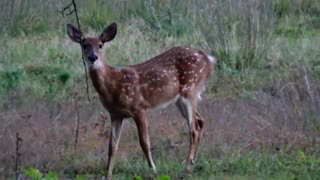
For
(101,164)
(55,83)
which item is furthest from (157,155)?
(55,83)

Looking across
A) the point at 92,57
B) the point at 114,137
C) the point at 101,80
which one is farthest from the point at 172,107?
the point at 92,57

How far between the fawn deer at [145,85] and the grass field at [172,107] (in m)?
0.24

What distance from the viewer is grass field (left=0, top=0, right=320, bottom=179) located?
1012cm

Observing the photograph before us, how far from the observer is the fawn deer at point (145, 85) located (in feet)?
33.3

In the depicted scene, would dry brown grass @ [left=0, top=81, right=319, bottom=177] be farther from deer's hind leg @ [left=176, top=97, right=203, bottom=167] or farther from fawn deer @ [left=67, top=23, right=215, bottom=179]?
fawn deer @ [left=67, top=23, right=215, bottom=179]

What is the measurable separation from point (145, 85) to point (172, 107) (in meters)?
1.51

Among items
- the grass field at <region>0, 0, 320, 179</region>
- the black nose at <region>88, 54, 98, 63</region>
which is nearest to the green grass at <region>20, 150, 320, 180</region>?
the grass field at <region>0, 0, 320, 179</region>

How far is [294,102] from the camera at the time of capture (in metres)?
11.3

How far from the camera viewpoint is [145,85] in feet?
34.6

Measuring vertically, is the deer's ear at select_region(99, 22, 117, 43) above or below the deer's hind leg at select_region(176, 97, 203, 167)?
above

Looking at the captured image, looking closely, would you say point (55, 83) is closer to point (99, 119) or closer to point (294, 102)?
point (99, 119)

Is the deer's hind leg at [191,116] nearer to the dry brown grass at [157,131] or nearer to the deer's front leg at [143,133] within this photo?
the dry brown grass at [157,131]

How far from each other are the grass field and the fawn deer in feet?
0.80

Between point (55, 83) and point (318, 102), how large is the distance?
12.8 feet
